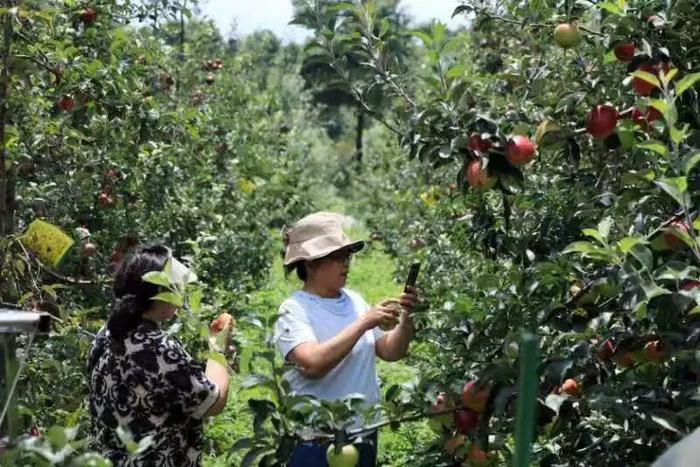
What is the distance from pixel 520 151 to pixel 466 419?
0.63m

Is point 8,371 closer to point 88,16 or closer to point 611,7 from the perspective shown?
point 611,7

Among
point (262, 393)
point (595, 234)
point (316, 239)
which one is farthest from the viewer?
point (262, 393)

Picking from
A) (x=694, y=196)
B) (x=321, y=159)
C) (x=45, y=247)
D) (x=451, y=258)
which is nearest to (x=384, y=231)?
(x=451, y=258)

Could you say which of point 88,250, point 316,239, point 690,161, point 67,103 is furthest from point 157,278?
point 88,250

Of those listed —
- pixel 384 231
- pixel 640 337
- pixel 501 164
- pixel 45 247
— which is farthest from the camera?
pixel 384 231

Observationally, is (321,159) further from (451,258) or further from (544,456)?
(544,456)

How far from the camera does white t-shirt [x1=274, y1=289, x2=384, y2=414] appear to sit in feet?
9.02

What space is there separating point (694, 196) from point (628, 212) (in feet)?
0.92

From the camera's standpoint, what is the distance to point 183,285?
217 centimetres

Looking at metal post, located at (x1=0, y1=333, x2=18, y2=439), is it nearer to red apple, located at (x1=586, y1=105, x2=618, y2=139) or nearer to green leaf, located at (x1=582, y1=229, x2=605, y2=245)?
green leaf, located at (x1=582, y1=229, x2=605, y2=245)

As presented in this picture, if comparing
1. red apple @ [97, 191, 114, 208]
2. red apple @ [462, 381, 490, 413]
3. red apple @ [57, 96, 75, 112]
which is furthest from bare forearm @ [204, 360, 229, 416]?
red apple @ [97, 191, 114, 208]

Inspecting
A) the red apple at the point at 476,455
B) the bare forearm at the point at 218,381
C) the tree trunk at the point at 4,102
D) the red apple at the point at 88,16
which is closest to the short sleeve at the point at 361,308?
the bare forearm at the point at 218,381

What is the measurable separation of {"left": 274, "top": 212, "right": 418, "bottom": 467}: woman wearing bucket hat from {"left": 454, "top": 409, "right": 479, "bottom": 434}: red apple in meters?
0.28

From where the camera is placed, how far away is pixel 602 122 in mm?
2730
